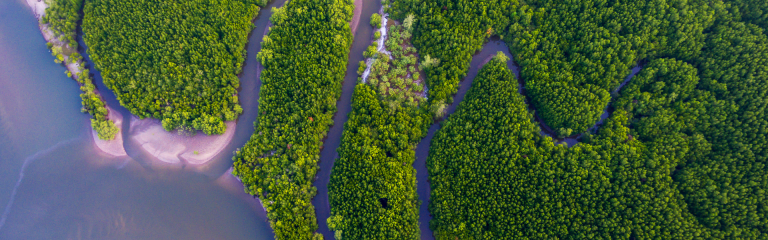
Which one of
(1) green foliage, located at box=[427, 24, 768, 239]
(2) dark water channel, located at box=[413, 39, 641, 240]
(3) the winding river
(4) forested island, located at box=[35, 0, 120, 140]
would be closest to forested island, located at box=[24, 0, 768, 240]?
(1) green foliage, located at box=[427, 24, 768, 239]

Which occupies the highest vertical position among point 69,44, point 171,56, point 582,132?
point 582,132

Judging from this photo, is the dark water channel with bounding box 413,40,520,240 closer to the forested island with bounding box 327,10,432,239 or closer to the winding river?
the winding river

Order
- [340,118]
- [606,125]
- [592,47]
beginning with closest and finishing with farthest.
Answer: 1. [606,125]
2. [592,47]
3. [340,118]

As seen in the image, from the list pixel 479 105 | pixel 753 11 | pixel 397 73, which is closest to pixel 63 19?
pixel 397 73

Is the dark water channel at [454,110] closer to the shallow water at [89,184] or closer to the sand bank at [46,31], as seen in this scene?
the shallow water at [89,184]

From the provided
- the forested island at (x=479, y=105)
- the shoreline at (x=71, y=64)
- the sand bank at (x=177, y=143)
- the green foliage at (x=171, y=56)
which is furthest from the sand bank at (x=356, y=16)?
the shoreline at (x=71, y=64)

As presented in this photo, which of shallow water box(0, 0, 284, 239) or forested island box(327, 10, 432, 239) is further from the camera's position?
shallow water box(0, 0, 284, 239)

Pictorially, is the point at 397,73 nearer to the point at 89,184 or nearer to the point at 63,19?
the point at 89,184
